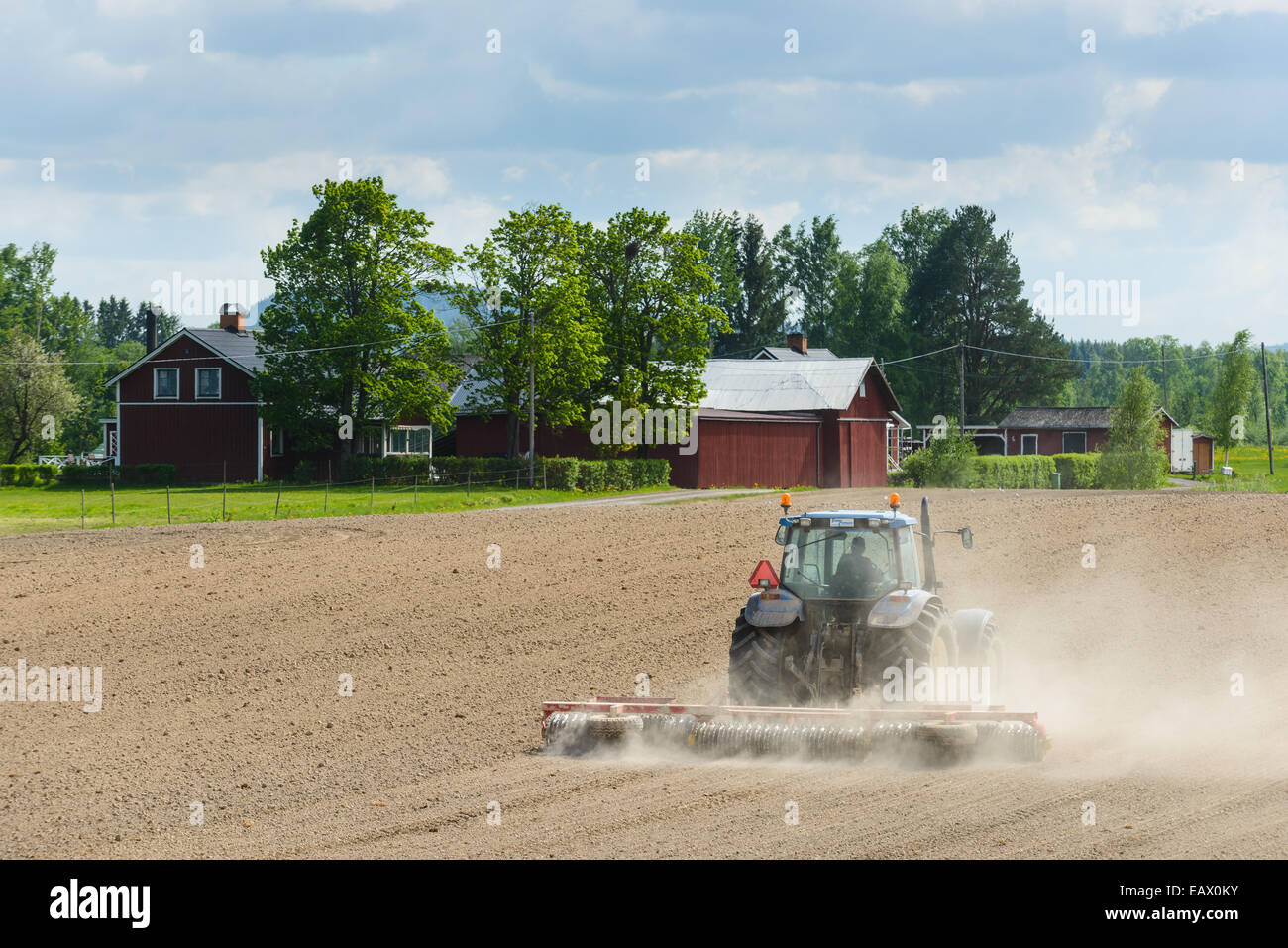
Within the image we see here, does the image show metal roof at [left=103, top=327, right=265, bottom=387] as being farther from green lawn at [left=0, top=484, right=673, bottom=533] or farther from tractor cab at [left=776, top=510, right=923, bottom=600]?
tractor cab at [left=776, top=510, right=923, bottom=600]

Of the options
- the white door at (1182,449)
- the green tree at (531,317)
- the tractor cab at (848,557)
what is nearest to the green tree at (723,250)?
the white door at (1182,449)

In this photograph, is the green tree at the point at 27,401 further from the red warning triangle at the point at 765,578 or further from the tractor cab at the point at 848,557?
the red warning triangle at the point at 765,578

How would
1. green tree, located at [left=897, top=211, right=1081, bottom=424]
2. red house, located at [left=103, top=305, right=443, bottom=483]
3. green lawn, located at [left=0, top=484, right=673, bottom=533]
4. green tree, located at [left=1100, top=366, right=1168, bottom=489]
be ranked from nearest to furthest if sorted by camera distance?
green lawn, located at [left=0, top=484, right=673, bottom=533] → green tree, located at [left=1100, top=366, right=1168, bottom=489] → red house, located at [left=103, top=305, right=443, bottom=483] → green tree, located at [left=897, top=211, right=1081, bottom=424]

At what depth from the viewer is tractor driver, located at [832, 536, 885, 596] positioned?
11.9 metres

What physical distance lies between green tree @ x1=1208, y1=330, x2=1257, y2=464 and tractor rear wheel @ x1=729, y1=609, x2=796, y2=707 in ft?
256

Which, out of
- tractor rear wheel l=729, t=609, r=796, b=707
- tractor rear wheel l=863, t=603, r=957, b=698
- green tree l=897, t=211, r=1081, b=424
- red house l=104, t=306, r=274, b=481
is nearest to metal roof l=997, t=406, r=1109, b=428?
green tree l=897, t=211, r=1081, b=424

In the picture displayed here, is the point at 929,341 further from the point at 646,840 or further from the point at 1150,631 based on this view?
the point at 646,840

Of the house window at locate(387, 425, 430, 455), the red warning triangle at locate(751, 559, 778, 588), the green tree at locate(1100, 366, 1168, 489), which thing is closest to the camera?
the red warning triangle at locate(751, 559, 778, 588)

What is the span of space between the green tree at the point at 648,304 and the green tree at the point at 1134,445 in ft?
57.4

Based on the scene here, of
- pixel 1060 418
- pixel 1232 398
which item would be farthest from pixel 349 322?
pixel 1232 398

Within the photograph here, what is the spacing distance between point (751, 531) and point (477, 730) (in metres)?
15.9

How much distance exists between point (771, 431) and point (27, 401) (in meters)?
41.5

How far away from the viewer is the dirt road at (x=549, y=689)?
8.87 metres
